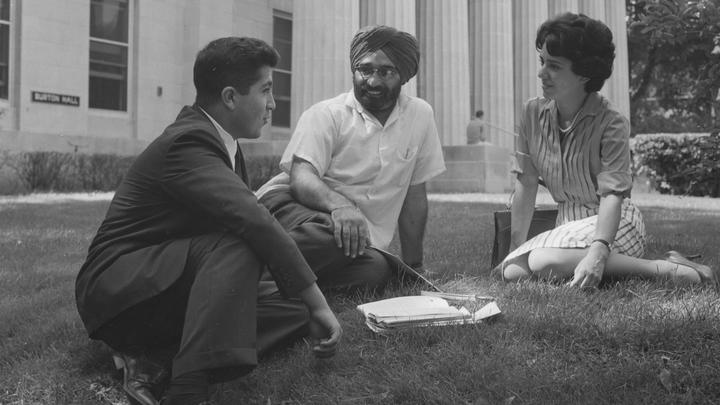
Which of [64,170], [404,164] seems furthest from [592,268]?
[64,170]

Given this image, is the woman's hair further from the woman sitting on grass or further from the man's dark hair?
the man's dark hair

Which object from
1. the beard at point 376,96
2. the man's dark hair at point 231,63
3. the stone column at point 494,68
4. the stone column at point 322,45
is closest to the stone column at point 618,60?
the stone column at point 494,68

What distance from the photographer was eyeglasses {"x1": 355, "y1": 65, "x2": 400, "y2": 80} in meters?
4.55

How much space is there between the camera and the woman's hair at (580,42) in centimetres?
446

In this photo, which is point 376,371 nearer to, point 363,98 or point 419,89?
point 363,98

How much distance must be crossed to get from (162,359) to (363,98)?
1.92m

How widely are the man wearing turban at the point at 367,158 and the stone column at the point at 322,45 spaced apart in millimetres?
11908

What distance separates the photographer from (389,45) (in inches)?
178

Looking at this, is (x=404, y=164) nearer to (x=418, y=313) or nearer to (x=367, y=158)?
(x=367, y=158)

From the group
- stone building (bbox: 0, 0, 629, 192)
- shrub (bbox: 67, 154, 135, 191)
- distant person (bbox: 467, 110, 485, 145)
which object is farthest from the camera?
distant person (bbox: 467, 110, 485, 145)

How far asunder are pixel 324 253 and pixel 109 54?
53.6 feet

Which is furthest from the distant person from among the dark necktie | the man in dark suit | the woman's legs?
the man in dark suit

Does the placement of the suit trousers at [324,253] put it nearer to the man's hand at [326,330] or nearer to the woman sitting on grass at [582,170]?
the man's hand at [326,330]

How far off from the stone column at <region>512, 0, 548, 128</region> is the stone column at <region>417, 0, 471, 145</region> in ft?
12.8
